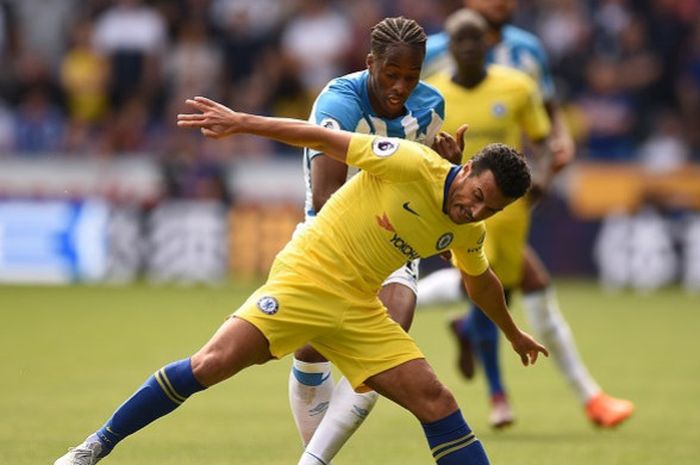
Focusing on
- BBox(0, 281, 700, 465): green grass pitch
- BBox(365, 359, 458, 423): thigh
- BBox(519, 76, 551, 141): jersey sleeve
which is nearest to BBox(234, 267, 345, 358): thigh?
BBox(365, 359, 458, 423): thigh

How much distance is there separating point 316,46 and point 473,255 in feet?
46.7

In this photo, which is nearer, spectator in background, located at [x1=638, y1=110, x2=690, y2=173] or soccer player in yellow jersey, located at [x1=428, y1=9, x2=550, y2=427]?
soccer player in yellow jersey, located at [x1=428, y1=9, x2=550, y2=427]

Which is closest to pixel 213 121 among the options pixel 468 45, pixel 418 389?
pixel 418 389

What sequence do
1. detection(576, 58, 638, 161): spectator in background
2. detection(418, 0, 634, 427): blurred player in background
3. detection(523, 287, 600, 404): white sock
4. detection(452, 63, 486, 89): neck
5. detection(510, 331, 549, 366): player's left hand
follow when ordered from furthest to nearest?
detection(576, 58, 638, 161): spectator in background
detection(523, 287, 600, 404): white sock
detection(418, 0, 634, 427): blurred player in background
detection(452, 63, 486, 89): neck
detection(510, 331, 549, 366): player's left hand

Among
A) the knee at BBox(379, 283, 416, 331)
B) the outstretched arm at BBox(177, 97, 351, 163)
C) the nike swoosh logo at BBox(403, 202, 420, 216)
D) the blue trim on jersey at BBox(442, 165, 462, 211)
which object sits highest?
the outstretched arm at BBox(177, 97, 351, 163)

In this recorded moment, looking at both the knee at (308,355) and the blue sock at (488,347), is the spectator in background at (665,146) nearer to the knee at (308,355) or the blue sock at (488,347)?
the blue sock at (488,347)

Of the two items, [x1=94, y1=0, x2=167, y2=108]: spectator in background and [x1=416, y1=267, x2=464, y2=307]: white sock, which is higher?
[x1=94, y1=0, x2=167, y2=108]: spectator in background

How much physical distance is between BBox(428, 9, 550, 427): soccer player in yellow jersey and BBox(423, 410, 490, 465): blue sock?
2941 millimetres

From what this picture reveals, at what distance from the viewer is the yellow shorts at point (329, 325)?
632 cm

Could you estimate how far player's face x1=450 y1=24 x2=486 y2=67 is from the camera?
9.32 metres

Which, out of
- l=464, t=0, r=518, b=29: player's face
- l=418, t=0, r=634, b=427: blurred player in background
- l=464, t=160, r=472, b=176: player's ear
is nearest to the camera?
l=464, t=160, r=472, b=176: player's ear

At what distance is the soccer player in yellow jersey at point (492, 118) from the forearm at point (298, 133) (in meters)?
3.19

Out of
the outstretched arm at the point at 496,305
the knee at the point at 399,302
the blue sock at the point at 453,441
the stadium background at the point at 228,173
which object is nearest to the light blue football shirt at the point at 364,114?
the knee at the point at 399,302

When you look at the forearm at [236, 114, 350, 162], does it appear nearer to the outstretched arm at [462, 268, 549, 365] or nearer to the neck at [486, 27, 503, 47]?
the outstretched arm at [462, 268, 549, 365]
